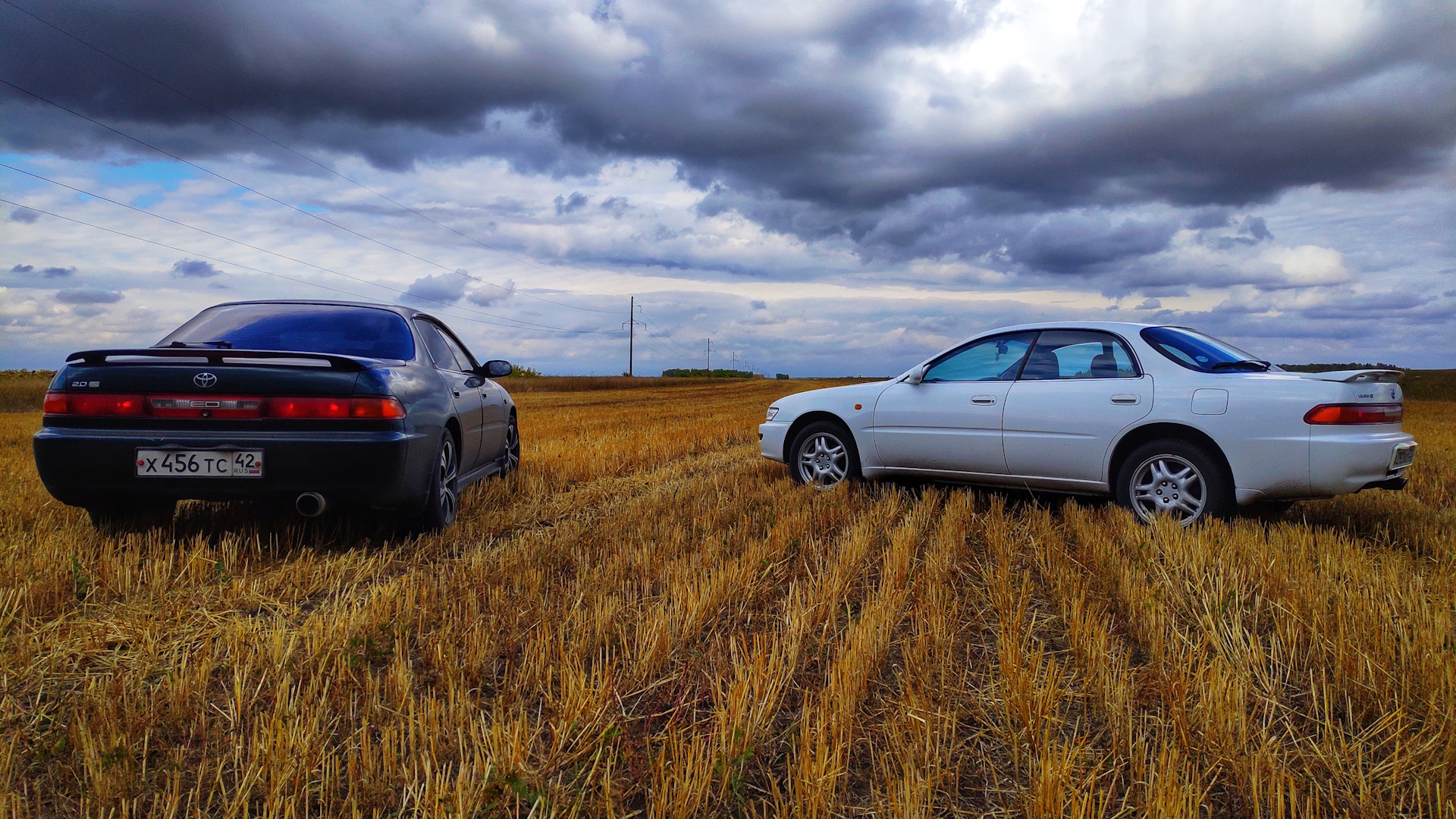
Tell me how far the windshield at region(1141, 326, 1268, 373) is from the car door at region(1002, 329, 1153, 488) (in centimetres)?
22

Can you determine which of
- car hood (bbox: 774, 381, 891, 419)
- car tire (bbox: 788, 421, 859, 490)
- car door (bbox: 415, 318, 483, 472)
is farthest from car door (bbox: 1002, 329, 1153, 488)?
car door (bbox: 415, 318, 483, 472)

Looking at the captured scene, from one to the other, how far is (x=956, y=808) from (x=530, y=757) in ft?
3.82

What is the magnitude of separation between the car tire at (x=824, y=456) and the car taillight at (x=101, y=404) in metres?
4.87

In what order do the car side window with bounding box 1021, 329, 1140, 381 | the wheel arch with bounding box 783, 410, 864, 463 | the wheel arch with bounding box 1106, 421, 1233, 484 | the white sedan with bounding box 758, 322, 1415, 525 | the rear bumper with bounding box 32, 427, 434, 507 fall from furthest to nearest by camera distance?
the wheel arch with bounding box 783, 410, 864, 463 < the car side window with bounding box 1021, 329, 1140, 381 < the wheel arch with bounding box 1106, 421, 1233, 484 < the white sedan with bounding box 758, 322, 1415, 525 < the rear bumper with bounding box 32, 427, 434, 507

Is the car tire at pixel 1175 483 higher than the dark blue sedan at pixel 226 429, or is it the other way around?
the dark blue sedan at pixel 226 429

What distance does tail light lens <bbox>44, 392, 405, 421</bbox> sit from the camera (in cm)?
423

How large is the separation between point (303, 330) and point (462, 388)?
1.11 meters

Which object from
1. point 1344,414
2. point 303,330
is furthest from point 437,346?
point 1344,414

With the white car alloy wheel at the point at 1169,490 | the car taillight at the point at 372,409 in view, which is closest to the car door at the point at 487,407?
the car taillight at the point at 372,409

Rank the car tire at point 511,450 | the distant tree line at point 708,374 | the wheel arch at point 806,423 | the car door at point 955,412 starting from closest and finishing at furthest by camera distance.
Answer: the car door at point 955,412
the wheel arch at point 806,423
the car tire at point 511,450
the distant tree line at point 708,374

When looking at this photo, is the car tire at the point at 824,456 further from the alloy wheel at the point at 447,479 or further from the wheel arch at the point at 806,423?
the alloy wheel at the point at 447,479

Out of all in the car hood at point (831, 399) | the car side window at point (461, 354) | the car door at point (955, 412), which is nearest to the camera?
the car door at point (955, 412)

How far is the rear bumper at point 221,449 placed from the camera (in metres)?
4.20

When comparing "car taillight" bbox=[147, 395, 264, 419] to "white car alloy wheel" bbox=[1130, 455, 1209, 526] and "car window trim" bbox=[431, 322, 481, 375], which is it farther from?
"white car alloy wheel" bbox=[1130, 455, 1209, 526]
